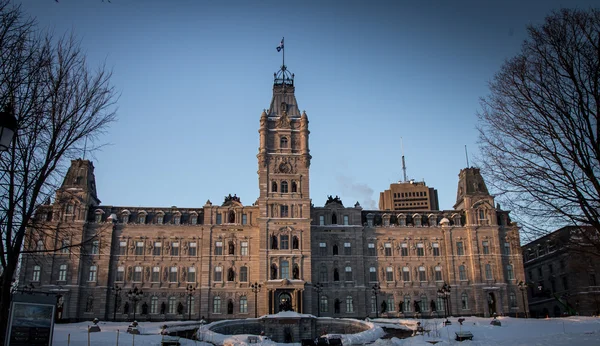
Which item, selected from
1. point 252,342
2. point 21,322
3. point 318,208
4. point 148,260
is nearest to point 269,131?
point 318,208

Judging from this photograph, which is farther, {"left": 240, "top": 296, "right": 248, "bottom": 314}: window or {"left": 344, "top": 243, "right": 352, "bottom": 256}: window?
{"left": 344, "top": 243, "right": 352, "bottom": 256}: window

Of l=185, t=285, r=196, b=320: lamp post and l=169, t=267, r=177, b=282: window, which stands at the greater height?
l=169, t=267, r=177, b=282: window

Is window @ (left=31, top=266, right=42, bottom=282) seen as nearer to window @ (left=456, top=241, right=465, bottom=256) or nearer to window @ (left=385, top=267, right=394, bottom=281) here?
window @ (left=385, top=267, right=394, bottom=281)

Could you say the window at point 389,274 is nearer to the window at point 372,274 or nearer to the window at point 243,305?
→ the window at point 372,274

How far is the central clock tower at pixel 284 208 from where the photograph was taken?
6319cm

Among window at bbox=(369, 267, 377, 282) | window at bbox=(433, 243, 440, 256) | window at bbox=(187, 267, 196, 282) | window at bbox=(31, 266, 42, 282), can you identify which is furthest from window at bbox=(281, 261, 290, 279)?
window at bbox=(31, 266, 42, 282)

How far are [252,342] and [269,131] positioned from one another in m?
36.2

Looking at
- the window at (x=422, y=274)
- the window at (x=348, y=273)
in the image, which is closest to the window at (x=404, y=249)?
the window at (x=422, y=274)

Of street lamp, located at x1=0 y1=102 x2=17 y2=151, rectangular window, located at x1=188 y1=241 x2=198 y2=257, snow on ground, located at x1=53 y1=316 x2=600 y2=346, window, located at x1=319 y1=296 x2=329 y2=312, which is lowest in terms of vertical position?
snow on ground, located at x1=53 y1=316 x2=600 y2=346

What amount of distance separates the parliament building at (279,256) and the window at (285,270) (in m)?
0.12

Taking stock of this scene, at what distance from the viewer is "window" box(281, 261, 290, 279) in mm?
64125

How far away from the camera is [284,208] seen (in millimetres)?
66812

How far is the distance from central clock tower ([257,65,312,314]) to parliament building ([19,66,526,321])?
0.45ft

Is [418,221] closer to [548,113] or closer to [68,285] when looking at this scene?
[68,285]
